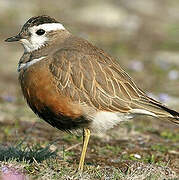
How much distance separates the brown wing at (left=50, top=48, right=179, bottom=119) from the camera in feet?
20.9

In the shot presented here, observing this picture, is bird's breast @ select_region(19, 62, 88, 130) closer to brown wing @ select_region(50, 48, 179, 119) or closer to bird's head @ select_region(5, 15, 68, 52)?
brown wing @ select_region(50, 48, 179, 119)

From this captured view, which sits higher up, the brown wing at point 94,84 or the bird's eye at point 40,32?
the bird's eye at point 40,32

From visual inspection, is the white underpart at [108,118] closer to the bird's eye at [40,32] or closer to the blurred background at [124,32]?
the bird's eye at [40,32]

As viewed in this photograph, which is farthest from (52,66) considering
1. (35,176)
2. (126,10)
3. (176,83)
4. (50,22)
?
(126,10)

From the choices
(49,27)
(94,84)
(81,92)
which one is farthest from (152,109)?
(49,27)

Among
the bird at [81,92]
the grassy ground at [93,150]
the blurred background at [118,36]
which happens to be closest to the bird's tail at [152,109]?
the bird at [81,92]

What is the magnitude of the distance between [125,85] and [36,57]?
3.80 ft

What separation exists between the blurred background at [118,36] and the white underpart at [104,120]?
222 centimetres

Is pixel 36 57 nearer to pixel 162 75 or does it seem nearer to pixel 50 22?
pixel 50 22

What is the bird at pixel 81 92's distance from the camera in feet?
20.7

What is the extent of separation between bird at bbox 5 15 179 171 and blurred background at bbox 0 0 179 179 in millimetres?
1993

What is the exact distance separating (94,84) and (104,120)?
447 mm

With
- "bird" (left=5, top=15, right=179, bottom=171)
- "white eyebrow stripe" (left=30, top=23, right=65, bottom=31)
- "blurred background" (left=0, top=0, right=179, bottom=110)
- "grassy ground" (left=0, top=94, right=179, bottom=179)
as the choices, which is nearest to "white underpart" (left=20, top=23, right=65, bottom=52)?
"white eyebrow stripe" (left=30, top=23, right=65, bottom=31)

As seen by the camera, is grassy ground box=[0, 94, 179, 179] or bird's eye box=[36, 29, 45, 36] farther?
bird's eye box=[36, 29, 45, 36]
